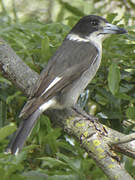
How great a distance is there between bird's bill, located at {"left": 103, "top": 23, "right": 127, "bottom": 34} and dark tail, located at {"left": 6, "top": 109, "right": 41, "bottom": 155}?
2.43 feet

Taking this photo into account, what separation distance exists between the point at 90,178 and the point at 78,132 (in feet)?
1.25

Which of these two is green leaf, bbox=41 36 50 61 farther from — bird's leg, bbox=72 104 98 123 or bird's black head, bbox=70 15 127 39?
bird's black head, bbox=70 15 127 39

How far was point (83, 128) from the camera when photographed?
80.4 inches

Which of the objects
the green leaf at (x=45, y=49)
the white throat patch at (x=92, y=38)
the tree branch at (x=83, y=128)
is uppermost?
the green leaf at (x=45, y=49)

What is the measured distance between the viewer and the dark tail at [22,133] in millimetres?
1809

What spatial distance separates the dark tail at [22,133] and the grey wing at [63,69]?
0.03 metres

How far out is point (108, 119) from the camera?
2213 mm

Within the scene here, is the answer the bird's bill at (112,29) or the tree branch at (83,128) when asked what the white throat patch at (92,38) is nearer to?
the bird's bill at (112,29)

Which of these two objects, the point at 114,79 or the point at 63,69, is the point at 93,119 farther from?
the point at 63,69

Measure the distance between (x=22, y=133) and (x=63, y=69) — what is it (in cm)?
66

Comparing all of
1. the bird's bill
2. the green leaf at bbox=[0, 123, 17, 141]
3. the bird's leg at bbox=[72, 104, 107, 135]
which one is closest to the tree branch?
the bird's leg at bbox=[72, 104, 107, 135]

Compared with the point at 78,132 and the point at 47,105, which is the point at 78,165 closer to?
the point at 78,132

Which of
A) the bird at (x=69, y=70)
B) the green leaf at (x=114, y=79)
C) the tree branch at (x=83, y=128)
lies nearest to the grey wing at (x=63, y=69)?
the bird at (x=69, y=70)

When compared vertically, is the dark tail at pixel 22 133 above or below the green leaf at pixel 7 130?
below
